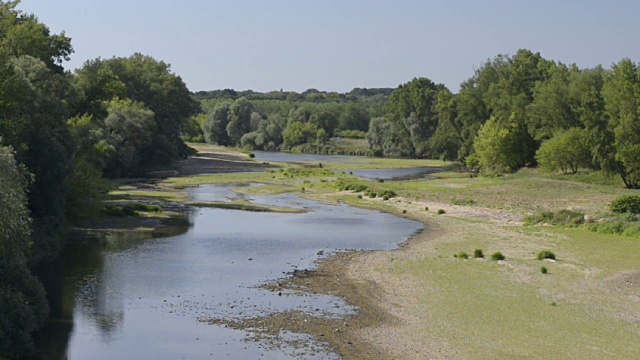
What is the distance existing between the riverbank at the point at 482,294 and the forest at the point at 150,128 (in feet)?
30.5

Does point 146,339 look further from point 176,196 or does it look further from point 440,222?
point 176,196

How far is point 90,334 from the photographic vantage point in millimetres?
27016

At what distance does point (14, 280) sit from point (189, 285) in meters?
10.4

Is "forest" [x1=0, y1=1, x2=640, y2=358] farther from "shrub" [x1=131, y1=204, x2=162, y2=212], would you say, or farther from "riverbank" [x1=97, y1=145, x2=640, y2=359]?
"riverbank" [x1=97, y1=145, x2=640, y2=359]

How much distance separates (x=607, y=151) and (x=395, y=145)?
89.1 m

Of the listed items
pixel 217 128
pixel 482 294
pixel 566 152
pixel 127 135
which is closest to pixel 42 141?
pixel 482 294

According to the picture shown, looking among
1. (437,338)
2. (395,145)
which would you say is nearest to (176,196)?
(437,338)

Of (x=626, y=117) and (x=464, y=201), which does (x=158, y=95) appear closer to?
(x=464, y=201)

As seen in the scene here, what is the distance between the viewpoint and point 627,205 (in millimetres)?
55188

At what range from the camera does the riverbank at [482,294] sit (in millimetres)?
25406

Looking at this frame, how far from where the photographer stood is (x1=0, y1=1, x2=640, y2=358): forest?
28381mm

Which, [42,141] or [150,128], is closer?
[42,141]

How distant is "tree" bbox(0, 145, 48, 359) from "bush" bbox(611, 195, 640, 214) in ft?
139

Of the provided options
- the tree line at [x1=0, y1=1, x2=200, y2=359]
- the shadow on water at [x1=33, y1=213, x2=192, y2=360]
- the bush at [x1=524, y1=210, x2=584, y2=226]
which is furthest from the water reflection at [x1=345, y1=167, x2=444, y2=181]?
the shadow on water at [x1=33, y1=213, x2=192, y2=360]
